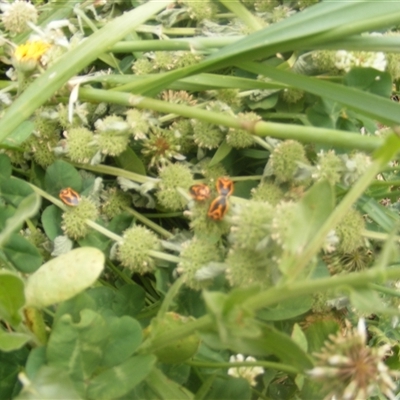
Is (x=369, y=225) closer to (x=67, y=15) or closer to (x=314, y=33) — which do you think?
(x=314, y=33)

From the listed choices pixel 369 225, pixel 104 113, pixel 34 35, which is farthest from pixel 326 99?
pixel 34 35

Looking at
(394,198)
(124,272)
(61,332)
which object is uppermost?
(61,332)

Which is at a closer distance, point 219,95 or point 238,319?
point 238,319

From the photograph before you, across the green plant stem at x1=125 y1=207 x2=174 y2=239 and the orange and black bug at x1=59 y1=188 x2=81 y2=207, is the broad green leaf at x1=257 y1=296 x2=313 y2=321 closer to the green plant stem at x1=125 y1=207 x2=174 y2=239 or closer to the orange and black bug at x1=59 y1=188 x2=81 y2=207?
the green plant stem at x1=125 y1=207 x2=174 y2=239

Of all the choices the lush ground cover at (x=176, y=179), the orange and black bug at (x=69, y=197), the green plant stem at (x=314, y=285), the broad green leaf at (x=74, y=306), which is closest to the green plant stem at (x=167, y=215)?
the lush ground cover at (x=176, y=179)

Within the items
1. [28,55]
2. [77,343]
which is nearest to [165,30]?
[28,55]

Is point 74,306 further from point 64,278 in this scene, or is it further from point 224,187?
point 224,187

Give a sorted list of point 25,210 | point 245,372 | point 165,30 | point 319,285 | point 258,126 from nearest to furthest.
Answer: point 319,285 → point 25,210 → point 258,126 → point 245,372 → point 165,30
